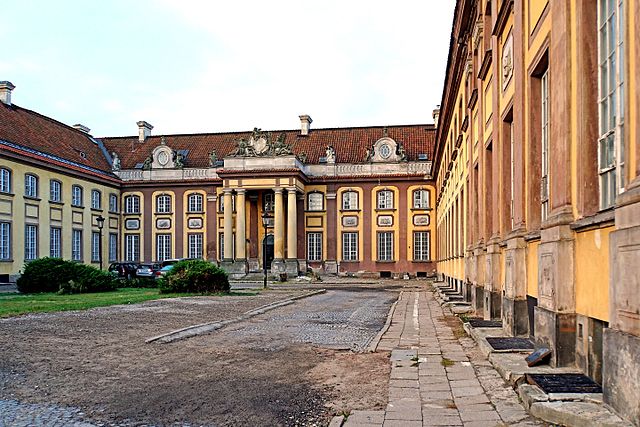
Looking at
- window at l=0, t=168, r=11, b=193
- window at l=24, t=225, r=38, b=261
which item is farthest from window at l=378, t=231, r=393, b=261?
window at l=0, t=168, r=11, b=193

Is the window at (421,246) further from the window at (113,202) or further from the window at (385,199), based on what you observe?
the window at (113,202)

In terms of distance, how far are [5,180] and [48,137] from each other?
895cm

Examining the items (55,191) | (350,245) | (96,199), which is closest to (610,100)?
(55,191)

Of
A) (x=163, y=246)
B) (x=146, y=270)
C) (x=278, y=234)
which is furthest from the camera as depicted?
(x=163, y=246)

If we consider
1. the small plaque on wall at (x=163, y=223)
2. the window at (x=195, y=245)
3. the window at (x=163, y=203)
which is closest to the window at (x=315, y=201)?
the window at (x=195, y=245)

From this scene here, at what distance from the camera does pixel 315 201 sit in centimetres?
5103

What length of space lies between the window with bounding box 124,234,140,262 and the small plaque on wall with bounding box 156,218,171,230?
1.89 meters

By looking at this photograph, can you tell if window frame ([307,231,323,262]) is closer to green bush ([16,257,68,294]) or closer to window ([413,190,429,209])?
window ([413,190,429,209])

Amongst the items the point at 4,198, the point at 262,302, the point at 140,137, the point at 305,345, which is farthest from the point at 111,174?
the point at 305,345

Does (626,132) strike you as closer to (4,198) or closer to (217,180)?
(4,198)

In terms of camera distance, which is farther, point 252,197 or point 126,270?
point 252,197

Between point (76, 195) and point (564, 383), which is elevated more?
point (76, 195)

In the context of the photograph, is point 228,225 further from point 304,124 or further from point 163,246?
point 304,124

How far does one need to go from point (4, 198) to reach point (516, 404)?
1422 inches
